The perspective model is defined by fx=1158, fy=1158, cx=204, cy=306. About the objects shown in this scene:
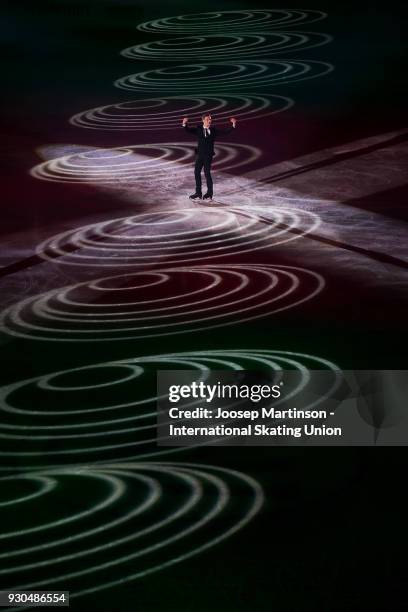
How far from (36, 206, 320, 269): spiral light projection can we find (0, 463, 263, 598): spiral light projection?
7.86m

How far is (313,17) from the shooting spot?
42.2 m

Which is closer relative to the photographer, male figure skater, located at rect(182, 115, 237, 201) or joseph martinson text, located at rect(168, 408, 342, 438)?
joseph martinson text, located at rect(168, 408, 342, 438)

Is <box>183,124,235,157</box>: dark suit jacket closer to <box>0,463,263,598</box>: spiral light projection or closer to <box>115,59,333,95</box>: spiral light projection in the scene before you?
<box>115,59,333,95</box>: spiral light projection

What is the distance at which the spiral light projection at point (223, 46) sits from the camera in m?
37.4

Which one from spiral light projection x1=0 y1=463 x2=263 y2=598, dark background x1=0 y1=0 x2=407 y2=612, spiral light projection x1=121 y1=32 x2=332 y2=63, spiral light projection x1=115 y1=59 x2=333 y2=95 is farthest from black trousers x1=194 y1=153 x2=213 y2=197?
spiral light projection x1=121 y1=32 x2=332 y2=63

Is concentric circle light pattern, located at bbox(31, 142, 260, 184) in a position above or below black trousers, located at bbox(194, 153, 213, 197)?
below

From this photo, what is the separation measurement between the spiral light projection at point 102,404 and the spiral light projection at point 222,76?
19080 millimetres

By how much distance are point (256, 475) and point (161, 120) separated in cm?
1952

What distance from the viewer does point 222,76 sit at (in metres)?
35.1

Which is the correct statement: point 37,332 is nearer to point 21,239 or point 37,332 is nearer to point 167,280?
point 167,280

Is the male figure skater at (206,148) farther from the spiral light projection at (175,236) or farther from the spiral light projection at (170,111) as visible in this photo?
the spiral light projection at (170,111)

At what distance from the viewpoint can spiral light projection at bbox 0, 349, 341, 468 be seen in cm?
1273

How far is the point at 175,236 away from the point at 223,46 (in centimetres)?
1917

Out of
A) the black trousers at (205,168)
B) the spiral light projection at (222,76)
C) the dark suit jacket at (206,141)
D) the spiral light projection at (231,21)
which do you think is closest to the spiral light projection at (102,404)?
the black trousers at (205,168)
